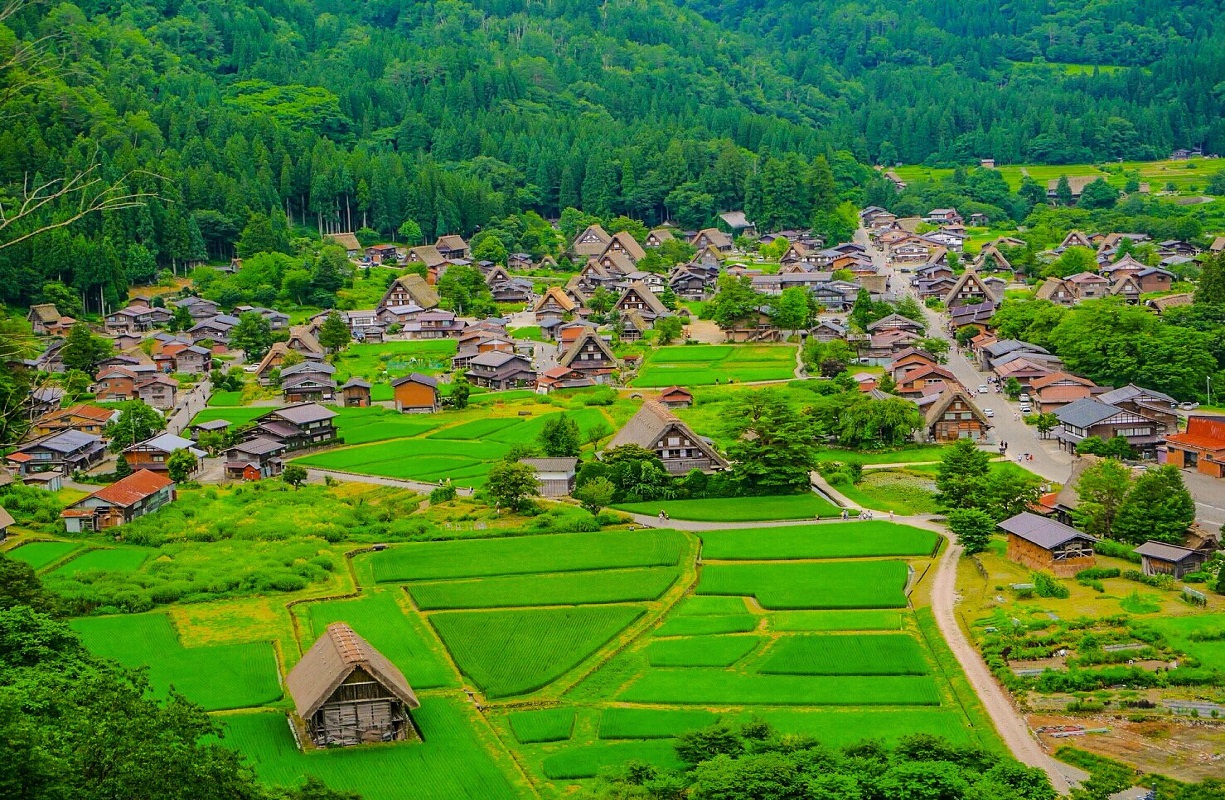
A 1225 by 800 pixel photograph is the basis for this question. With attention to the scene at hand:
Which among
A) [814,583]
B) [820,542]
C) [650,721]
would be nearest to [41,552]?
[650,721]

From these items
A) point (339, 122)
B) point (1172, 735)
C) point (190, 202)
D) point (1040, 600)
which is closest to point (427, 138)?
point (339, 122)

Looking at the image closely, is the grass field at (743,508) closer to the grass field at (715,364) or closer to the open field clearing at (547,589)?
the open field clearing at (547,589)

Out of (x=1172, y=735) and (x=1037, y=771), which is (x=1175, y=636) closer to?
(x=1172, y=735)

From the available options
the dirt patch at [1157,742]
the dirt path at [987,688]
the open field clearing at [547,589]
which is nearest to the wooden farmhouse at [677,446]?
the open field clearing at [547,589]

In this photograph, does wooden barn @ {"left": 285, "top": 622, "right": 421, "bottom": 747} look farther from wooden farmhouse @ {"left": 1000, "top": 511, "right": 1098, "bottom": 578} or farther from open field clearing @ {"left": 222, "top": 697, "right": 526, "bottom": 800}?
wooden farmhouse @ {"left": 1000, "top": 511, "right": 1098, "bottom": 578}

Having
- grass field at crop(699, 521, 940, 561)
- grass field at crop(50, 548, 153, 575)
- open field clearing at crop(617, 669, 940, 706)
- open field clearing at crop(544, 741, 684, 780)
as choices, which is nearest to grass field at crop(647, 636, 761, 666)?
open field clearing at crop(617, 669, 940, 706)

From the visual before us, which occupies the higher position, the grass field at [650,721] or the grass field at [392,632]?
the grass field at [650,721]
